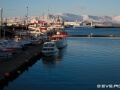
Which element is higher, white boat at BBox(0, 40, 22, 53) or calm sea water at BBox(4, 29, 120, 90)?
white boat at BBox(0, 40, 22, 53)

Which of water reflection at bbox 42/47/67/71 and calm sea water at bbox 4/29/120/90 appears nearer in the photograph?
calm sea water at bbox 4/29/120/90

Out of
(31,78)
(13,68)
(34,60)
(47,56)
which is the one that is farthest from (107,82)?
(47,56)

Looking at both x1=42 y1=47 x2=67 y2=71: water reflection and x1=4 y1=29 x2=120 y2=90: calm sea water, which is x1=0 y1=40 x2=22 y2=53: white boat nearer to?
x1=42 y1=47 x2=67 y2=71: water reflection

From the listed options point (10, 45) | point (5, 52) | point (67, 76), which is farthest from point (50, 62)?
point (67, 76)

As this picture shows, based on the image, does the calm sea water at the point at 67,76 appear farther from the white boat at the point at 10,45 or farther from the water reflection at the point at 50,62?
the white boat at the point at 10,45

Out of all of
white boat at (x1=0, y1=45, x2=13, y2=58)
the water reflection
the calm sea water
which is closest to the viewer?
the calm sea water

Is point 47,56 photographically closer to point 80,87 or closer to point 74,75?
point 74,75

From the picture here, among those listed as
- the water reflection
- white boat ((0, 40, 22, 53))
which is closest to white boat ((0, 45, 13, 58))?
white boat ((0, 40, 22, 53))

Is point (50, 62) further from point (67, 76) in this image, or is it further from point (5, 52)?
point (67, 76)

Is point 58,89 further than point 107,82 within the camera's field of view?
No

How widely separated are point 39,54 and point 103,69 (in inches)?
400

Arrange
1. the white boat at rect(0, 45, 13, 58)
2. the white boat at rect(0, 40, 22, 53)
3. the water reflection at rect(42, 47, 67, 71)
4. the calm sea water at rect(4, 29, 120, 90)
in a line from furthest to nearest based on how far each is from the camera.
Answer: the white boat at rect(0, 40, 22, 53) → the white boat at rect(0, 45, 13, 58) → the water reflection at rect(42, 47, 67, 71) → the calm sea water at rect(4, 29, 120, 90)

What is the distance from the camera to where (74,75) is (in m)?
22.6

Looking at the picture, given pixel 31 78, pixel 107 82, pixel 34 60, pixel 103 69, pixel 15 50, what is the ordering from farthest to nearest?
1. pixel 15 50
2. pixel 34 60
3. pixel 103 69
4. pixel 31 78
5. pixel 107 82
